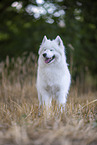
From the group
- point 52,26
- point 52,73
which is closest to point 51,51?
point 52,73

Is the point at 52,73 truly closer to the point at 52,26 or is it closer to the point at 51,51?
the point at 51,51

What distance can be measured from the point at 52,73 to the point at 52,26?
15.8 ft

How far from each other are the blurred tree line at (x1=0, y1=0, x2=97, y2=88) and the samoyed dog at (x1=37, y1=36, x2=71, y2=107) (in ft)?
8.73

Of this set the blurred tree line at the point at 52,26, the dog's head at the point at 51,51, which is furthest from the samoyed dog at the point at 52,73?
the blurred tree line at the point at 52,26

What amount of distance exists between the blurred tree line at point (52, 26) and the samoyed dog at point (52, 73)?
266 cm

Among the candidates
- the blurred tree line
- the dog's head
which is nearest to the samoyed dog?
the dog's head

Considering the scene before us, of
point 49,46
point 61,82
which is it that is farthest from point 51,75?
point 49,46

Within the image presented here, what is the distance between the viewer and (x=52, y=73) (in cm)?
371

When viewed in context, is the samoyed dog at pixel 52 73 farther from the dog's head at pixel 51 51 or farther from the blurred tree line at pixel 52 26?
the blurred tree line at pixel 52 26

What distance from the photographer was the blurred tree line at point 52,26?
696 centimetres

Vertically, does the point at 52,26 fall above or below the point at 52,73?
above

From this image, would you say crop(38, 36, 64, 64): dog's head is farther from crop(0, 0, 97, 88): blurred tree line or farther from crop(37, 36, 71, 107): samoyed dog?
crop(0, 0, 97, 88): blurred tree line

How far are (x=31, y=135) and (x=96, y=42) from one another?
8045mm

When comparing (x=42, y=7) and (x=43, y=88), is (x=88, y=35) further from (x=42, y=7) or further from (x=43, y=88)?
(x=43, y=88)
